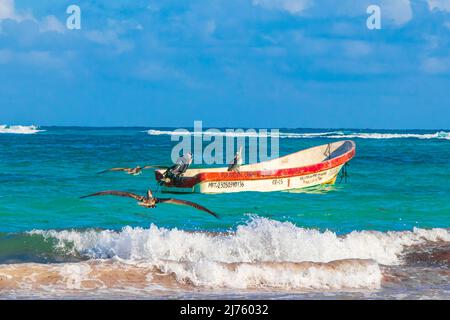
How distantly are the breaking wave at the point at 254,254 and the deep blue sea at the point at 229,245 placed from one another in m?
0.02

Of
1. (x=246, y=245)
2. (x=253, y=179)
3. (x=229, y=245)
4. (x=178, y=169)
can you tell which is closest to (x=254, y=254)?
(x=246, y=245)

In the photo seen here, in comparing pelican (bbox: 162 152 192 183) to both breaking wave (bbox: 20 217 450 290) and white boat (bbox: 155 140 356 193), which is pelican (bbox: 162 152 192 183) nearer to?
white boat (bbox: 155 140 356 193)

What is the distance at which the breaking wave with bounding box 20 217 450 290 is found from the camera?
9508mm

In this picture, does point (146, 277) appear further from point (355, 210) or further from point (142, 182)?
point (142, 182)

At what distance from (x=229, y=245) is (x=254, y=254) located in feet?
1.66

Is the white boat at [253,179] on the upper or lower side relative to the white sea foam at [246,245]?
upper

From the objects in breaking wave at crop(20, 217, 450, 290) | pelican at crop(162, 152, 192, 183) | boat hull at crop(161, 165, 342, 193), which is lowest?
breaking wave at crop(20, 217, 450, 290)

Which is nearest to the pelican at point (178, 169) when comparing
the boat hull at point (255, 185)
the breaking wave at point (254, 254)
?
the boat hull at point (255, 185)

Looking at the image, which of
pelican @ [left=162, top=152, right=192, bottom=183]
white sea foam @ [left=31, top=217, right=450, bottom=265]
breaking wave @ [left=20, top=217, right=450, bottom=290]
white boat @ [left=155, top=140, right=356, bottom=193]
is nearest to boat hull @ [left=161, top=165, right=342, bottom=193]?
white boat @ [left=155, top=140, right=356, bottom=193]

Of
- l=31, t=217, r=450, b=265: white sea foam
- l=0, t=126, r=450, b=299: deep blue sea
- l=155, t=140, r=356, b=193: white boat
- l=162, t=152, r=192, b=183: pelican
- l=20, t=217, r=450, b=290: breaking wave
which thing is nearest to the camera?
l=0, t=126, r=450, b=299: deep blue sea

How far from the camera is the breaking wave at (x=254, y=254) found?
951 cm

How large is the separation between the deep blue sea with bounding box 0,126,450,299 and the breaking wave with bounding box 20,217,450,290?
0.02 m

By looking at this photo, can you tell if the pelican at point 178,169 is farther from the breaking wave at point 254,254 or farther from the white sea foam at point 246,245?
the white sea foam at point 246,245
